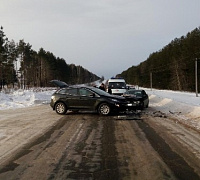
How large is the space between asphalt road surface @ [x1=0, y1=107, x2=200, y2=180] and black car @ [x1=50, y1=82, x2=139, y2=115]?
14.4 ft

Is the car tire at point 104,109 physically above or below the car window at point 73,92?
below

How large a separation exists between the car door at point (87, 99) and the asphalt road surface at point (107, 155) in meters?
4.75

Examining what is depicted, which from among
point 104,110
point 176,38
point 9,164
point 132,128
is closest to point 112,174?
point 9,164

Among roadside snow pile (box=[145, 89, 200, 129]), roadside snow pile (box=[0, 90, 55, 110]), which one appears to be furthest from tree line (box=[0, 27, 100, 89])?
roadside snow pile (box=[145, 89, 200, 129])

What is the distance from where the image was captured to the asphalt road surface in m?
5.15

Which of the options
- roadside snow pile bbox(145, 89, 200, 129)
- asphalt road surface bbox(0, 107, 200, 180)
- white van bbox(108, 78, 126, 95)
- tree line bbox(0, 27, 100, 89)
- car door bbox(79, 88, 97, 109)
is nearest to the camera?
asphalt road surface bbox(0, 107, 200, 180)

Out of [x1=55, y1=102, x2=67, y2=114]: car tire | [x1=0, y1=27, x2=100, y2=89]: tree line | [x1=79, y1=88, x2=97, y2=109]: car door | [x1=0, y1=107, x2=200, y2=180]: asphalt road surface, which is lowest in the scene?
[x1=0, y1=107, x2=200, y2=180]: asphalt road surface

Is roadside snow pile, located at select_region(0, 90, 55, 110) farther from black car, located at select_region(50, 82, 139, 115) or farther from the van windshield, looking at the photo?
black car, located at select_region(50, 82, 139, 115)

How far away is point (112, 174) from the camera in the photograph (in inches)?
201

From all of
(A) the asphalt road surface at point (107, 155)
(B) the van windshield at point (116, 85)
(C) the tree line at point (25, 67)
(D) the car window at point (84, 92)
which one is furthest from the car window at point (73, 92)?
(C) the tree line at point (25, 67)

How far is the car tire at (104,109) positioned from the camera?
14323 mm

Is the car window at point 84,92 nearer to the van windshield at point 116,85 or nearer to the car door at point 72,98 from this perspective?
the car door at point 72,98

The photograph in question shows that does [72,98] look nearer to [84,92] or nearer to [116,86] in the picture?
[84,92]

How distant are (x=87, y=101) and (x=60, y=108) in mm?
1646
